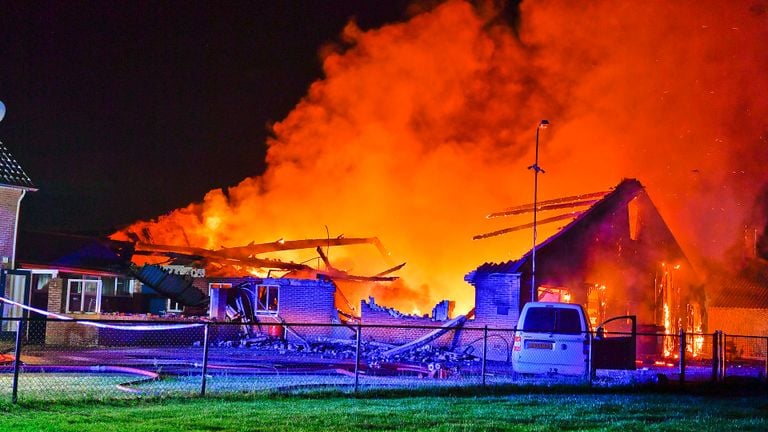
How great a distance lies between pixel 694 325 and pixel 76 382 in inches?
947

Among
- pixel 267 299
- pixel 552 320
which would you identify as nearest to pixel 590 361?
pixel 552 320

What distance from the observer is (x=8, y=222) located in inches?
1022

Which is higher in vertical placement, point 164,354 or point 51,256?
point 51,256

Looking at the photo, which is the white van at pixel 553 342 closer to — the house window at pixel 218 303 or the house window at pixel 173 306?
the house window at pixel 218 303

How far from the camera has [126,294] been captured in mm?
30281

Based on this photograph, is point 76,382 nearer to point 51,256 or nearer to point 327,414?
point 327,414

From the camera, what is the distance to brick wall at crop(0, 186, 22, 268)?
2577 cm

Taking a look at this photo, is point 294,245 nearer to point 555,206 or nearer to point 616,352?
point 555,206

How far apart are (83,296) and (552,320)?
16667 millimetres

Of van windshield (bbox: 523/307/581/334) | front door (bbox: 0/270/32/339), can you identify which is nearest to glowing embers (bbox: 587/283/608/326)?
van windshield (bbox: 523/307/581/334)

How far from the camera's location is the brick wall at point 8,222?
84.5ft

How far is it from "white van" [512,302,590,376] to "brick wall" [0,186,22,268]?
16.5 metres

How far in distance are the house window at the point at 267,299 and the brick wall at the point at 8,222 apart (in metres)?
7.61

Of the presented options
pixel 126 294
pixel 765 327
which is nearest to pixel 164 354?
pixel 126 294
